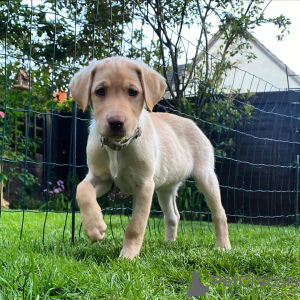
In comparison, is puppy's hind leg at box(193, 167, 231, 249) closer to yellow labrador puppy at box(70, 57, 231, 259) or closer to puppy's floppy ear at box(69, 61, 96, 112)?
yellow labrador puppy at box(70, 57, 231, 259)

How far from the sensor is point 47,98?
5.22 metres

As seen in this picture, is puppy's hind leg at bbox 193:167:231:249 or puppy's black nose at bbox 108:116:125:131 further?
puppy's hind leg at bbox 193:167:231:249

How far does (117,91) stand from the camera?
2.56 meters

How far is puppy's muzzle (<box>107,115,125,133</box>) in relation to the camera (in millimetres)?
2326

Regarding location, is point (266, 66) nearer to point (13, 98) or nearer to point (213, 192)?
point (13, 98)

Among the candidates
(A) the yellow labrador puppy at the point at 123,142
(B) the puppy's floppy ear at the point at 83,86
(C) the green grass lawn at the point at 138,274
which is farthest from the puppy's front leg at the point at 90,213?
(B) the puppy's floppy ear at the point at 83,86

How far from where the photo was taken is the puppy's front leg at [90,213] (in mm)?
2389

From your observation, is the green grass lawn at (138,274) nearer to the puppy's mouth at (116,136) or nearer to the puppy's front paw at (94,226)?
the puppy's front paw at (94,226)

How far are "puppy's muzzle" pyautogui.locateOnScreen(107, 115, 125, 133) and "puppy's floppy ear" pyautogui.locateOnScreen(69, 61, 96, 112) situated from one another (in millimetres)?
368

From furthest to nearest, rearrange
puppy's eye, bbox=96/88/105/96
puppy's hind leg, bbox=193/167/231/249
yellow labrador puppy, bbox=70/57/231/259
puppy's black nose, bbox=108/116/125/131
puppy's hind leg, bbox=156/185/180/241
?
puppy's hind leg, bbox=156/185/180/241 < puppy's hind leg, bbox=193/167/231/249 < puppy's eye, bbox=96/88/105/96 < yellow labrador puppy, bbox=70/57/231/259 < puppy's black nose, bbox=108/116/125/131

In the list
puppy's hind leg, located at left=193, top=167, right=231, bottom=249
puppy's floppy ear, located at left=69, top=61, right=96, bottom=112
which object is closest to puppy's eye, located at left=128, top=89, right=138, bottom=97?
puppy's floppy ear, located at left=69, top=61, right=96, bottom=112

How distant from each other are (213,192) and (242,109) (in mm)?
3926

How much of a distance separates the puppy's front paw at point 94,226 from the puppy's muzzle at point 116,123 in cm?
54

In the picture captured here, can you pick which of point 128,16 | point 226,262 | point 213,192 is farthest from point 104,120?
point 128,16
